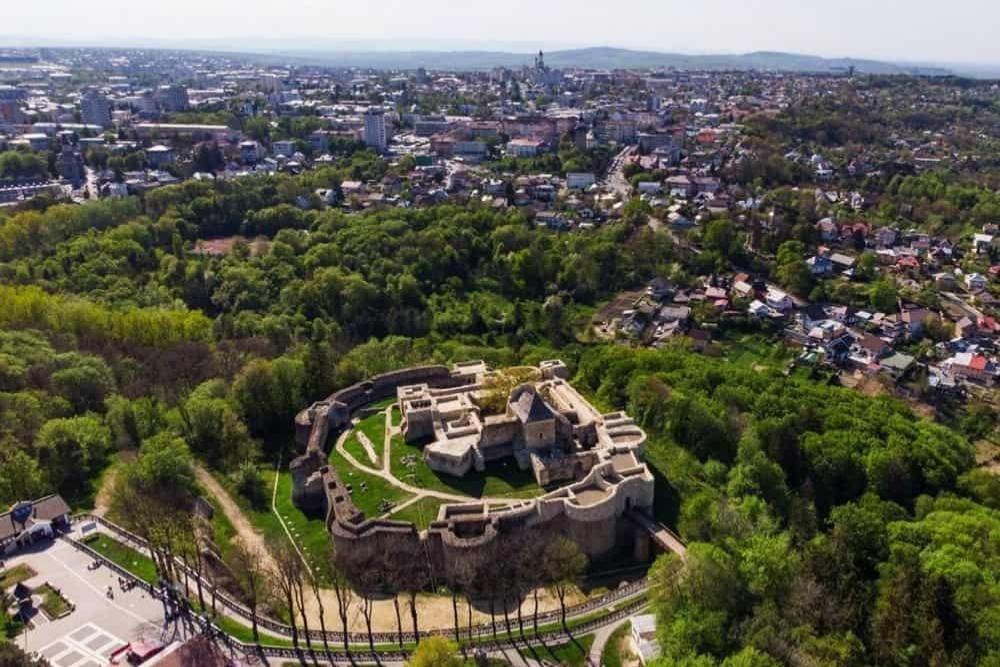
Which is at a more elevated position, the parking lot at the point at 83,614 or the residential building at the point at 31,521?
the residential building at the point at 31,521

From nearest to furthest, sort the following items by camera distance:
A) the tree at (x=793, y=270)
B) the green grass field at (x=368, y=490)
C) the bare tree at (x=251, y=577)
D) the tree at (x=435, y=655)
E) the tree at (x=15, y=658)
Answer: the tree at (x=15, y=658) → the tree at (x=435, y=655) → the bare tree at (x=251, y=577) → the green grass field at (x=368, y=490) → the tree at (x=793, y=270)

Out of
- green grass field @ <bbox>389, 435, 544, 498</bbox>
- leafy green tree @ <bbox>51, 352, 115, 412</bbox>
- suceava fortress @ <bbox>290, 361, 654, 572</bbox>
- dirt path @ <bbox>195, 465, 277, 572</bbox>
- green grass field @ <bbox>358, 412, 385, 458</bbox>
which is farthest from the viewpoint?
leafy green tree @ <bbox>51, 352, 115, 412</bbox>

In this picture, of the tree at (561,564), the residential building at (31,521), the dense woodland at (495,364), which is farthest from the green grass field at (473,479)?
the residential building at (31,521)

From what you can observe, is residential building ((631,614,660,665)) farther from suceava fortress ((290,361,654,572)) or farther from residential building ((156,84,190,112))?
residential building ((156,84,190,112))

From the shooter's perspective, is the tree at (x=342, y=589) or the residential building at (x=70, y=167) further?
the residential building at (x=70, y=167)

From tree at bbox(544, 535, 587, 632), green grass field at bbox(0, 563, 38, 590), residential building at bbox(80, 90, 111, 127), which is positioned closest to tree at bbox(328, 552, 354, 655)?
tree at bbox(544, 535, 587, 632)

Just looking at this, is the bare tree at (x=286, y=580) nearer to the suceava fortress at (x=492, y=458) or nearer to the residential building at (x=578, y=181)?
the suceava fortress at (x=492, y=458)
